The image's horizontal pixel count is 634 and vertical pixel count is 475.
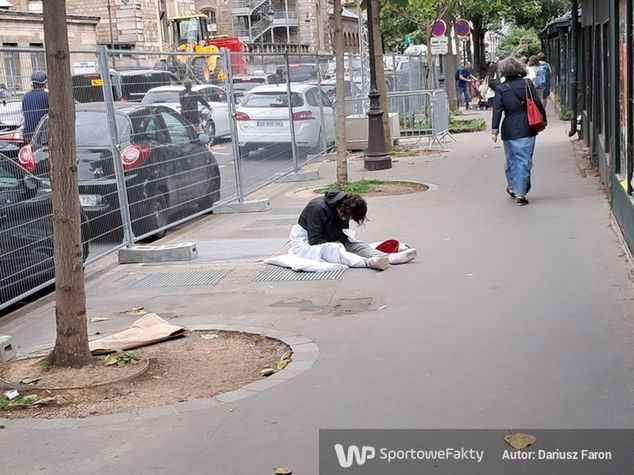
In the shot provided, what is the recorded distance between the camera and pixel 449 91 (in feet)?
110

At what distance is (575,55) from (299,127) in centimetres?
641

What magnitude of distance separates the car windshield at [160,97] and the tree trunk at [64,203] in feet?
16.4

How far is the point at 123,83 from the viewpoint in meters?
10.3

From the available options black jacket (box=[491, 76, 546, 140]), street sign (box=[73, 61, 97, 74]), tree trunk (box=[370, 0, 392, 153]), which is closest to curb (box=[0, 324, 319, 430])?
street sign (box=[73, 61, 97, 74])

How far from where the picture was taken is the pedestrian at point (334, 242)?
886 centimetres

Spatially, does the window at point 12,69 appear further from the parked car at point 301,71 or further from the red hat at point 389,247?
the parked car at point 301,71

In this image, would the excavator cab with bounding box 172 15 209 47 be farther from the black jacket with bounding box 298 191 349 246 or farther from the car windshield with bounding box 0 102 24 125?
the car windshield with bounding box 0 102 24 125

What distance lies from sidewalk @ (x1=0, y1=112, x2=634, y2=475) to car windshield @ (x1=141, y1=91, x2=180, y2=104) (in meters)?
1.69

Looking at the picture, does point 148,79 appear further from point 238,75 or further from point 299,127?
point 299,127

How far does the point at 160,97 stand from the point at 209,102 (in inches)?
59.0

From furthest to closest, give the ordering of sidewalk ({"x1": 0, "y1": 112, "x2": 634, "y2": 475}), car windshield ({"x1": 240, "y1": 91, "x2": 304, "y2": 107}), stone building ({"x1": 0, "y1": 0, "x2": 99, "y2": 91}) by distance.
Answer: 1. stone building ({"x1": 0, "y1": 0, "x2": 99, "y2": 91})
2. car windshield ({"x1": 240, "y1": 91, "x2": 304, "y2": 107})
3. sidewalk ({"x1": 0, "y1": 112, "x2": 634, "y2": 475})

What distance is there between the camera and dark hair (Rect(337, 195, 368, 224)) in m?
8.59

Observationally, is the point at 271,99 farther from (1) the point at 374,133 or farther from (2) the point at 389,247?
(2) the point at 389,247

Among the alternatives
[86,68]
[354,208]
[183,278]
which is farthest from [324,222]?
[86,68]
